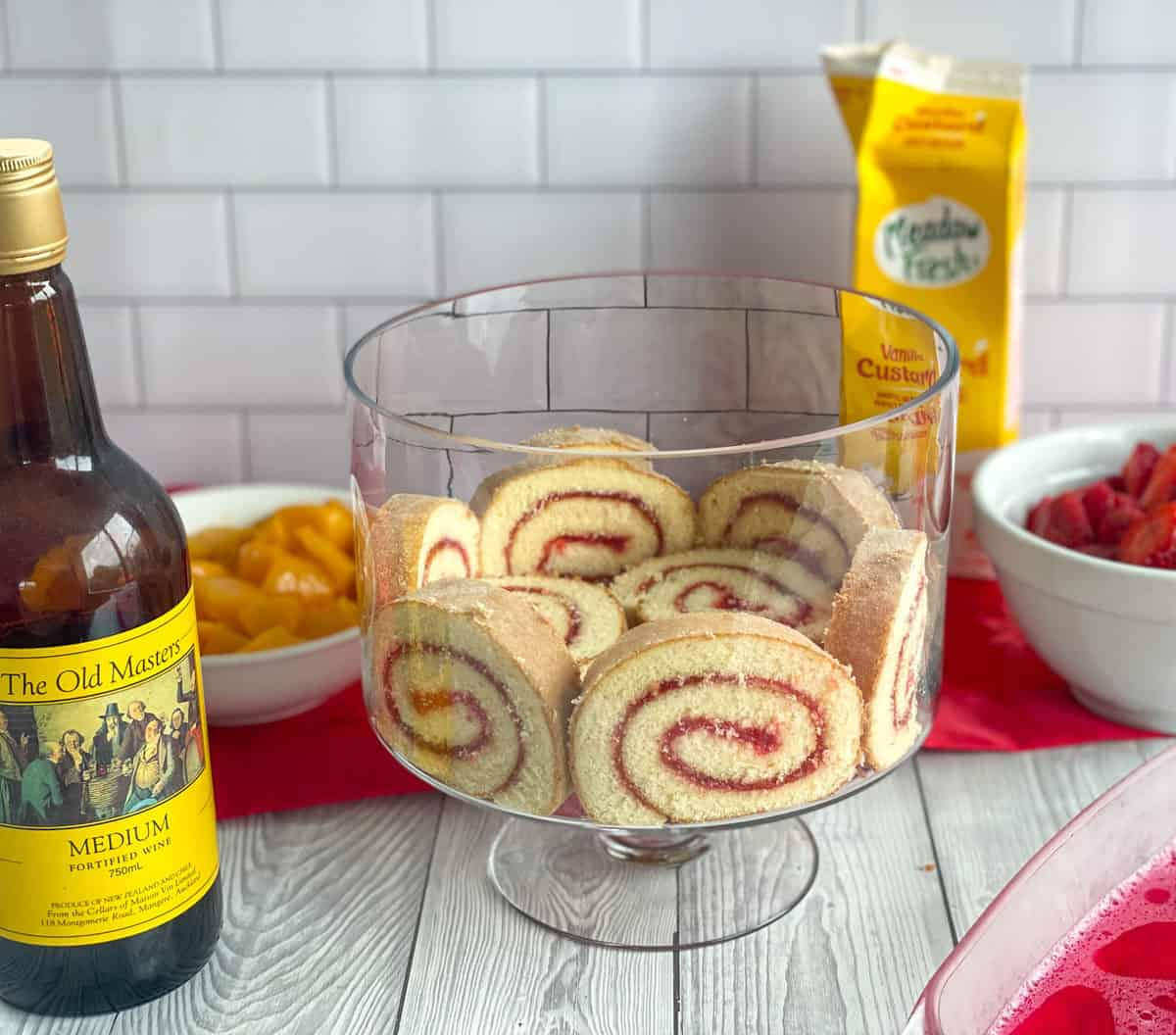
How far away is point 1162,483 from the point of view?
95 centimetres

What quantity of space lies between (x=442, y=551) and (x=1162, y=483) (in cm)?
48

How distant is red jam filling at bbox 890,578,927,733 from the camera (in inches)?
27.1

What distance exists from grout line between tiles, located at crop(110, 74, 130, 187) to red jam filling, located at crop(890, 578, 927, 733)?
0.71 meters

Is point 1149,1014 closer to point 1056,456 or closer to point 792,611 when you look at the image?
point 792,611

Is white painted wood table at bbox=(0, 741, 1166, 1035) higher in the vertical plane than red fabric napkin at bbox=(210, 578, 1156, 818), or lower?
lower

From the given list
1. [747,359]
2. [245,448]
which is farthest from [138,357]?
[747,359]

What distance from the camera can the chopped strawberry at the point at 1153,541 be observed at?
876mm

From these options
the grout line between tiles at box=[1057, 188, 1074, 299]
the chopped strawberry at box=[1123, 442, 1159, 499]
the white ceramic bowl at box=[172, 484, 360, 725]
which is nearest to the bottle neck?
the white ceramic bowl at box=[172, 484, 360, 725]

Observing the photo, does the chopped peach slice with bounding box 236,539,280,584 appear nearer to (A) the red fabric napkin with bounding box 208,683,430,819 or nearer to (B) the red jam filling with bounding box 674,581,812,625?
(A) the red fabric napkin with bounding box 208,683,430,819

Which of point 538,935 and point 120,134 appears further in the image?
point 120,134

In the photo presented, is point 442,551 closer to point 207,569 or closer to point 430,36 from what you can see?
point 207,569

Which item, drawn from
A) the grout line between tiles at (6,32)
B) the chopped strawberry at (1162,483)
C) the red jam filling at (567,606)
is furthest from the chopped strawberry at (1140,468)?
the grout line between tiles at (6,32)

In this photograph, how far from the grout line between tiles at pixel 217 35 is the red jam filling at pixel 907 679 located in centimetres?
67

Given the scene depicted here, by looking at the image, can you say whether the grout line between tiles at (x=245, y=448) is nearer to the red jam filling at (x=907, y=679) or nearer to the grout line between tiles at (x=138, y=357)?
the grout line between tiles at (x=138, y=357)
